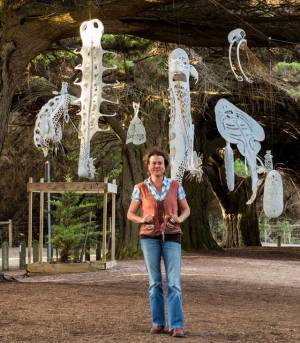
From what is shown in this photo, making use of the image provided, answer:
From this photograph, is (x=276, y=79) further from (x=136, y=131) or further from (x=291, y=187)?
(x=291, y=187)

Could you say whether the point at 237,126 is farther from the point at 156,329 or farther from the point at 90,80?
the point at 156,329

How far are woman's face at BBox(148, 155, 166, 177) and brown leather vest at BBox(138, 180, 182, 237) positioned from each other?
0.14m

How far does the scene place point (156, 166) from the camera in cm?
634

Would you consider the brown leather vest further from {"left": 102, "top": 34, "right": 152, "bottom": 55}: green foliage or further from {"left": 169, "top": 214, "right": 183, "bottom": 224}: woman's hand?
{"left": 102, "top": 34, "right": 152, "bottom": 55}: green foliage

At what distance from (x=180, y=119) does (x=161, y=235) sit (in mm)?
4524

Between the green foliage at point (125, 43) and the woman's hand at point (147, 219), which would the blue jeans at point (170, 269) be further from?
the green foliage at point (125, 43)

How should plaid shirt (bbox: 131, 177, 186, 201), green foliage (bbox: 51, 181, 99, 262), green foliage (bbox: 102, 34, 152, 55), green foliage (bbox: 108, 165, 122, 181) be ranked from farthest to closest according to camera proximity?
green foliage (bbox: 108, 165, 122, 181) < green foliage (bbox: 51, 181, 99, 262) < green foliage (bbox: 102, 34, 152, 55) < plaid shirt (bbox: 131, 177, 186, 201)

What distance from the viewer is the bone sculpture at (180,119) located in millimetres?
10430

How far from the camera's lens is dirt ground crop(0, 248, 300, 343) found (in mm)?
6324

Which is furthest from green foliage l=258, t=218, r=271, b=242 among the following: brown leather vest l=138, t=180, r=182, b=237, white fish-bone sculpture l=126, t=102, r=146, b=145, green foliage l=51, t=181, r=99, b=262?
brown leather vest l=138, t=180, r=182, b=237

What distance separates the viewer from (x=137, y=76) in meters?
17.5

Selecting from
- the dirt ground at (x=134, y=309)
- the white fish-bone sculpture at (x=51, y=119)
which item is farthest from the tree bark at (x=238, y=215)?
the dirt ground at (x=134, y=309)

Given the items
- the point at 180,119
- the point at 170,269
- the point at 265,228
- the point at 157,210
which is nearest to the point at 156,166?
the point at 157,210

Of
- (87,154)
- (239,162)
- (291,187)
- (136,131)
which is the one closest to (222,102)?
(87,154)
